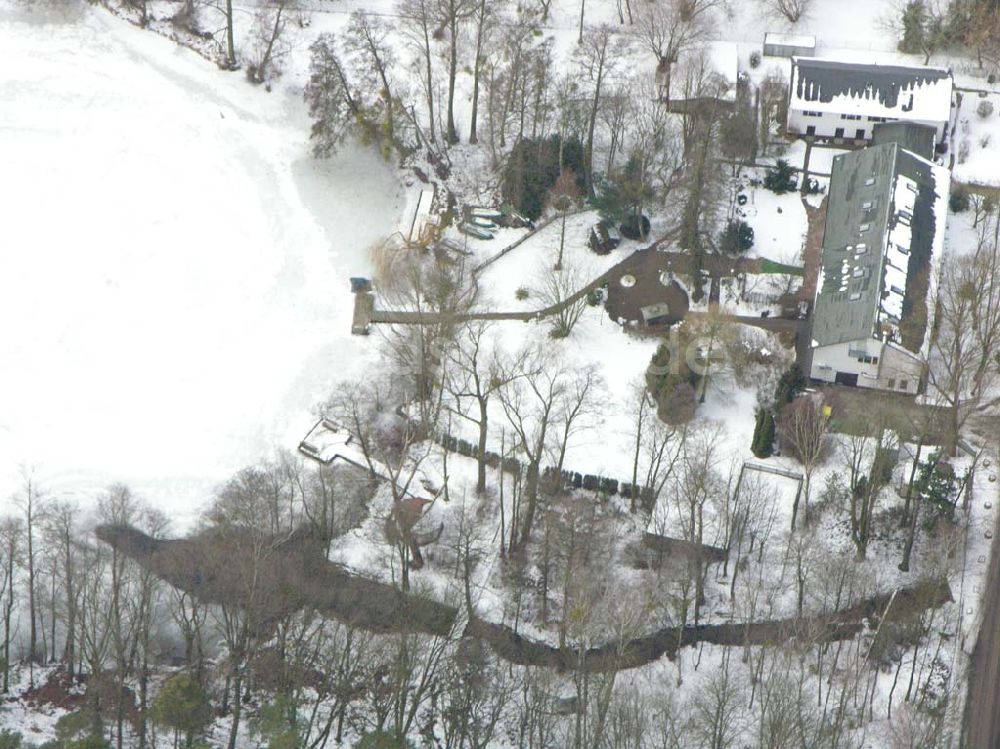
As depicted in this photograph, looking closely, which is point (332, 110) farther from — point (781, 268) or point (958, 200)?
point (958, 200)

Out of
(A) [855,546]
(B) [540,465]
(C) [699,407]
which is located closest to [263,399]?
(B) [540,465]

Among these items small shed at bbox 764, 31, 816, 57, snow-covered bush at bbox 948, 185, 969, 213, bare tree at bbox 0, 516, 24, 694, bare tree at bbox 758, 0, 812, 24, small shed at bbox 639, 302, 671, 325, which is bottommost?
bare tree at bbox 0, 516, 24, 694

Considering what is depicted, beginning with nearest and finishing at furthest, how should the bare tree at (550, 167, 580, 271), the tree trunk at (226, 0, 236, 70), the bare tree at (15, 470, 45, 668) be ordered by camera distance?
1. the bare tree at (15, 470, 45, 668)
2. the bare tree at (550, 167, 580, 271)
3. the tree trunk at (226, 0, 236, 70)

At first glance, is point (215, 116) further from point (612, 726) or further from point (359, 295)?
point (612, 726)

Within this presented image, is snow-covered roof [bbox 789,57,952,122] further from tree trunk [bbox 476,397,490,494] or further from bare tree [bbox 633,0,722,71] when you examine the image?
tree trunk [bbox 476,397,490,494]

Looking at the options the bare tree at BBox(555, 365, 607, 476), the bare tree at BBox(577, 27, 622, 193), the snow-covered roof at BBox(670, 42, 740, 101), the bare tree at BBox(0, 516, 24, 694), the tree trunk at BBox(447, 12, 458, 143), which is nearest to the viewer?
the bare tree at BBox(0, 516, 24, 694)

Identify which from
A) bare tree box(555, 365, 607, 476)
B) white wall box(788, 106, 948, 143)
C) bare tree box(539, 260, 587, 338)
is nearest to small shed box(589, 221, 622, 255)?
bare tree box(539, 260, 587, 338)

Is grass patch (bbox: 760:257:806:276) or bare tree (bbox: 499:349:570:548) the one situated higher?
grass patch (bbox: 760:257:806:276)

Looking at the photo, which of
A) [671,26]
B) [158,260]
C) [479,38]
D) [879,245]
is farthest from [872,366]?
[158,260]
